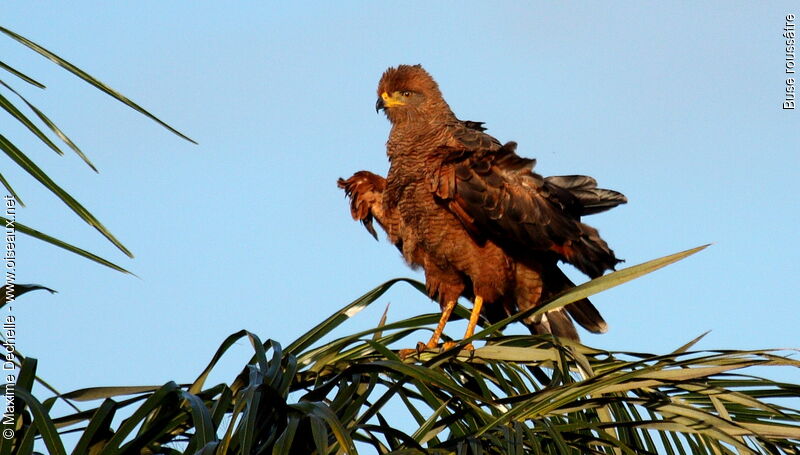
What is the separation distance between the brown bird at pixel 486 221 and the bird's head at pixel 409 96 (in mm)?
68

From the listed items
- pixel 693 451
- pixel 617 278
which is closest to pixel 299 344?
pixel 617 278

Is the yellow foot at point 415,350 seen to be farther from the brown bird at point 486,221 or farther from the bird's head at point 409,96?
the bird's head at point 409,96

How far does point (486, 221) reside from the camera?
560 centimetres

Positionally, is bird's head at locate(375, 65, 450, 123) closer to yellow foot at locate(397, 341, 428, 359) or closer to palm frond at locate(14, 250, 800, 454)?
yellow foot at locate(397, 341, 428, 359)

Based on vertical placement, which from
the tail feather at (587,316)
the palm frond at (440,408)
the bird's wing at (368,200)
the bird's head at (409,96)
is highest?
the bird's head at (409,96)

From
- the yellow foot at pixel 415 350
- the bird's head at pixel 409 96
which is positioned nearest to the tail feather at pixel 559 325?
the yellow foot at pixel 415 350

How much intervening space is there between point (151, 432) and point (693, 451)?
5.46 ft

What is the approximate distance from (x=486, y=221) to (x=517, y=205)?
0.66 ft

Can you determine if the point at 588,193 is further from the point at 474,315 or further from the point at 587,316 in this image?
the point at 474,315

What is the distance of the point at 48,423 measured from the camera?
2.43 meters

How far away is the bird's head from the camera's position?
20.8 feet

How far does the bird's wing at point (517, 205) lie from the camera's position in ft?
18.1

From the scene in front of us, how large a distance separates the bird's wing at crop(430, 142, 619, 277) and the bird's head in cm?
73

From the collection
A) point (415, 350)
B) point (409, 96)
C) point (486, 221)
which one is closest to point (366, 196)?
point (409, 96)
